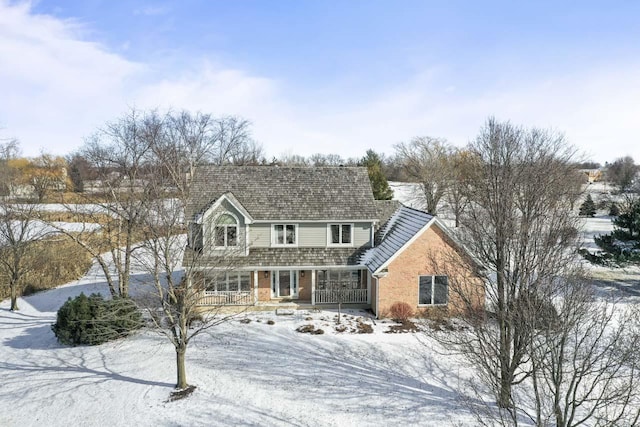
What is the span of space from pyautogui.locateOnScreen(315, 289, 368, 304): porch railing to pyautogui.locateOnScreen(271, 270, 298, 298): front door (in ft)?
5.35

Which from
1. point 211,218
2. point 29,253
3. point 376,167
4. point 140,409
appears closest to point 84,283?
point 29,253

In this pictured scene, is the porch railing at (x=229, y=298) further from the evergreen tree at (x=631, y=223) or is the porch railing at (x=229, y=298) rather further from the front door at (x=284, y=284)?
the evergreen tree at (x=631, y=223)

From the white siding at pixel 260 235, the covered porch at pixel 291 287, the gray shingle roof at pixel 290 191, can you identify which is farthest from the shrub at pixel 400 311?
the white siding at pixel 260 235

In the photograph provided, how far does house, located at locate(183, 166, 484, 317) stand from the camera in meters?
20.2

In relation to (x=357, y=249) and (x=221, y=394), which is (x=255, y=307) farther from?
(x=221, y=394)

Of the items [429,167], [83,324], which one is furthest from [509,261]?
[429,167]

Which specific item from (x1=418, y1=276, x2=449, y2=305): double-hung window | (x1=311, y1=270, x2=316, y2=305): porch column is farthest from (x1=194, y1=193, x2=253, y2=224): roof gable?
(x1=418, y1=276, x2=449, y2=305): double-hung window

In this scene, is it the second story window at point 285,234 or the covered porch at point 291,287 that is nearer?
the covered porch at point 291,287

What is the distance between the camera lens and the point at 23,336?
18.3 m

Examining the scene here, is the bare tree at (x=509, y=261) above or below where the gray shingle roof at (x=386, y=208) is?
below

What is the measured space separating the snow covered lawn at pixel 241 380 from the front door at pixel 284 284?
141 inches

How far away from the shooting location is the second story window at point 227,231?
21.1m

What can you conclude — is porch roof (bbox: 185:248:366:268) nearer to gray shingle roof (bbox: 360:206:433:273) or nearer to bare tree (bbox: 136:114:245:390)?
gray shingle roof (bbox: 360:206:433:273)

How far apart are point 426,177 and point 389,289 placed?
1403 inches
